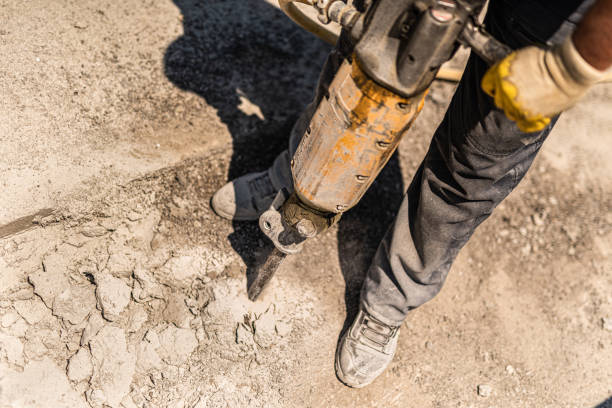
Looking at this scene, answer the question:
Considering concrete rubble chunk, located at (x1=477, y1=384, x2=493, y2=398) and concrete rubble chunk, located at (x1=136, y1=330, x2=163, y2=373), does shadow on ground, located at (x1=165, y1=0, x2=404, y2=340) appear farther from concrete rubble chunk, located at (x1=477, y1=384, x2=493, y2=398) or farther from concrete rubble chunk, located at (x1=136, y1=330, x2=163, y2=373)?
concrete rubble chunk, located at (x1=477, y1=384, x2=493, y2=398)

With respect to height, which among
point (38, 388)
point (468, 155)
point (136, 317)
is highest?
point (468, 155)

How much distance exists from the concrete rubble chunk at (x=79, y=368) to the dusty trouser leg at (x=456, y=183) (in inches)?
37.8

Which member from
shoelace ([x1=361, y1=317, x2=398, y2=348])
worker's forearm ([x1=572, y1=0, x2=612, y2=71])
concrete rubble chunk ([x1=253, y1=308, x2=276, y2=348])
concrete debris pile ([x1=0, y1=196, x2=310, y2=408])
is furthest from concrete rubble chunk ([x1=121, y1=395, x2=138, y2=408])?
worker's forearm ([x1=572, y1=0, x2=612, y2=71])

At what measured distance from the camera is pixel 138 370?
4.81 feet

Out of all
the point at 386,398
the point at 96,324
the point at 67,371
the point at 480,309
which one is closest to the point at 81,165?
the point at 96,324

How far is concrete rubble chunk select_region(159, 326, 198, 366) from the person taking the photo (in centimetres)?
150

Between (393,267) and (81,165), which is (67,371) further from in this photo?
(393,267)

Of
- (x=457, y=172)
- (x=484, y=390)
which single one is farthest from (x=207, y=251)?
(x=484, y=390)

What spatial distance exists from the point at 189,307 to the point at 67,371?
41 centimetres

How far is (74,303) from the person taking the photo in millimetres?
1479

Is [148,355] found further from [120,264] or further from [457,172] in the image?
[457,172]

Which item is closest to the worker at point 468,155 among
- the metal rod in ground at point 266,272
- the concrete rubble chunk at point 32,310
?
the metal rod in ground at point 266,272

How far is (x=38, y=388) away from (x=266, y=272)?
78 cm

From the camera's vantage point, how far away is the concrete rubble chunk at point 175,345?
1.50 meters
